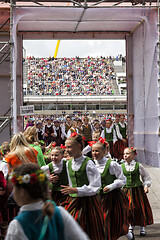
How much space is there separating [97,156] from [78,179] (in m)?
0.84

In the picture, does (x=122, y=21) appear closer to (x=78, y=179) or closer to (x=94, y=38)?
(x=94, y=38)

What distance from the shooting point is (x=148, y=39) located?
12219 mm

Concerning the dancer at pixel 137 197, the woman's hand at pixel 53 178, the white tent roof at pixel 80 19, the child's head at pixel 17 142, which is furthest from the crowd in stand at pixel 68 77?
the child's head at pixel 17 142

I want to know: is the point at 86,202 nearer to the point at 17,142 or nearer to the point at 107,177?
the point at 107,177

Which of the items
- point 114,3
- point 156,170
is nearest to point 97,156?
point 156,170

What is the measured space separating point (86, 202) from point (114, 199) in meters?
0.88

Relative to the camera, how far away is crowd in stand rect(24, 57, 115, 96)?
4559cm

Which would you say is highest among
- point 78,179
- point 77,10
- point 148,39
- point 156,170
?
point 77,10

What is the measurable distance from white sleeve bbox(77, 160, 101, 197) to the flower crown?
216cm

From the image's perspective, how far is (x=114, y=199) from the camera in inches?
208

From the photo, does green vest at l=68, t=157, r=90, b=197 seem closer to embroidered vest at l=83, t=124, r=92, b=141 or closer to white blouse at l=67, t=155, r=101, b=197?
white blouse at l=67, t=155, r=101, b=197

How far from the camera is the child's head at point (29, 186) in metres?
2.12

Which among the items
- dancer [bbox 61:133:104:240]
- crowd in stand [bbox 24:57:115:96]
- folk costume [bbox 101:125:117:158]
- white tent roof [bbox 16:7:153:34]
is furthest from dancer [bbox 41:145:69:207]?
crowd in stand [bbox 24:57:115:96]

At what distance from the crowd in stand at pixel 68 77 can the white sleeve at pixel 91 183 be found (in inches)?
1585
